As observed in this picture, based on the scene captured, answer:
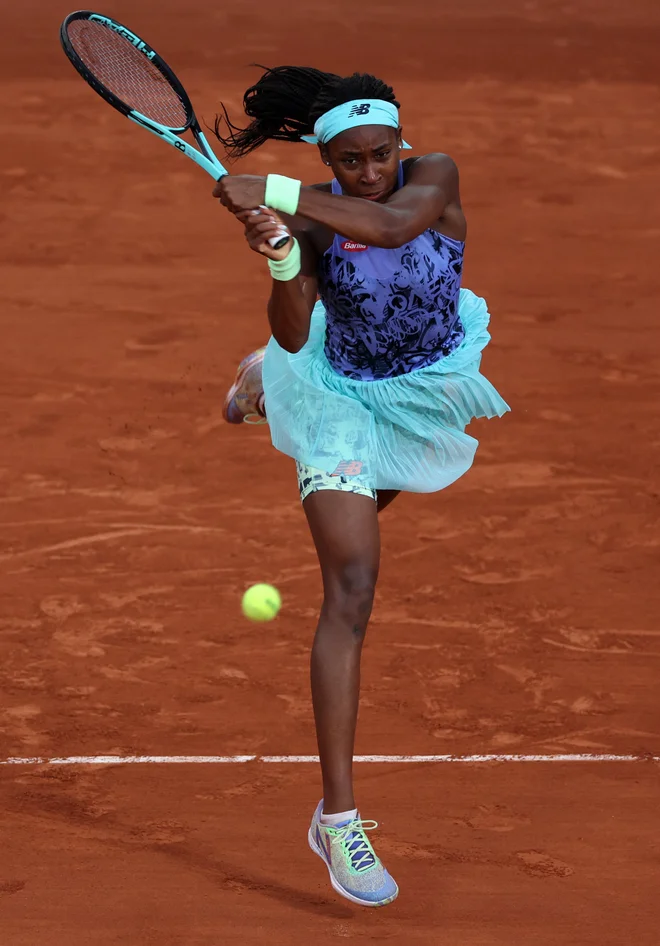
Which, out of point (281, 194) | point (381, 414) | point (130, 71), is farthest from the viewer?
point (130, 71)

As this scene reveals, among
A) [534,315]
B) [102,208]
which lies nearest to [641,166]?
[534,315]

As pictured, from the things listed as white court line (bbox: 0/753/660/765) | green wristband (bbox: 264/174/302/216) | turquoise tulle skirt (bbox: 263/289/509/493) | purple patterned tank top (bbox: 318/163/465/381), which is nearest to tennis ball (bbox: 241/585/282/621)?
white court line (bbox: 0/753/660/765)

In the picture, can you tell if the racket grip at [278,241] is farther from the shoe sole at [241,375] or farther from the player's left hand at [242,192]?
the shoe sole at [241,375]

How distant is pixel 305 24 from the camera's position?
12492 millimetres

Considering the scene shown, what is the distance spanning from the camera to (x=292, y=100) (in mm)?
4320

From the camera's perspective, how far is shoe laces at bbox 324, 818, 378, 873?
3719 millimetres

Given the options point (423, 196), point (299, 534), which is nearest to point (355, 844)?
point (423, 196)

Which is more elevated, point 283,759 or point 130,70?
point 130,70

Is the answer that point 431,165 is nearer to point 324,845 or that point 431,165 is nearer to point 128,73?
point 128,73

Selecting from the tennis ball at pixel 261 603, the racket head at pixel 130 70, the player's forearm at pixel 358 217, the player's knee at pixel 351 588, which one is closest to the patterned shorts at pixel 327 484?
the player's knee at pixel 351 588

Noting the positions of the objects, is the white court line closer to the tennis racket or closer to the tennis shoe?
the tennis shoe

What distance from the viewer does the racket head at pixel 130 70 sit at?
414 centimetres

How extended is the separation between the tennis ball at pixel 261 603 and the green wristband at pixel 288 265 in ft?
10.8

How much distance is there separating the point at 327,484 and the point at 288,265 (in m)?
0.68
